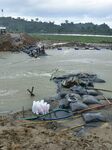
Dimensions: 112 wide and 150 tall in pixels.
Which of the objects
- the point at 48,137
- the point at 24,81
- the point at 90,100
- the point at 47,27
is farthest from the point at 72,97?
the point at 47,27

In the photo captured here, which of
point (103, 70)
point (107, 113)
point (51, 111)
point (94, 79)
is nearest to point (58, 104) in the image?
point (51, 111)

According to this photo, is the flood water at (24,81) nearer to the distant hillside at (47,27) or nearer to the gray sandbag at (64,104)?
the gray sandbag at (64,104)

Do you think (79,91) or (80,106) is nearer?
(80,106)

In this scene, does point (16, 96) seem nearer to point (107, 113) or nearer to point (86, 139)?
point (107, 113)

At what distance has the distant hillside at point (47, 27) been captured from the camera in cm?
12975

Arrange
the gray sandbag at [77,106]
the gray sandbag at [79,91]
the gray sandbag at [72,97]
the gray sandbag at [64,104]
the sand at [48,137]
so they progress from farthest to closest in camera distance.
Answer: the gray sandbag at [79,91], the gray sandbag at [72,97], the gray sandbag at [64,104], the gray sandbag at [77,106], the sand at [48,137]

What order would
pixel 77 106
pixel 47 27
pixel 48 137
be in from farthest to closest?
pixel 47 27 → pixel 77 106 → pixel 48 137

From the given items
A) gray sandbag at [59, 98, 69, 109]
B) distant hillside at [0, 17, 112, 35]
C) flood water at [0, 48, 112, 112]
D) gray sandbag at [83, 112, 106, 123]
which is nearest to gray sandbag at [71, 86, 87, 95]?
flood water at [0, 48, 112, 112]

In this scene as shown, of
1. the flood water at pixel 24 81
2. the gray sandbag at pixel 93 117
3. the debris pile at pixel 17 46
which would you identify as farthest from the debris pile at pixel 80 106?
the debris pile at pixel 17 46

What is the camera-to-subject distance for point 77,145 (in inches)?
431

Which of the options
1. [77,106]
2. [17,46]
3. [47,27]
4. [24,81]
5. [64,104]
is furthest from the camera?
[47,27]

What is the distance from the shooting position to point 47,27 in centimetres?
14425

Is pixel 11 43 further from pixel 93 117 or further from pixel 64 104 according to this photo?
pixel 93 117

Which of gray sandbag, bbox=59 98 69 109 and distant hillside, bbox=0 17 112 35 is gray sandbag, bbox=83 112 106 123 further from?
distant hillside, bbox=0 17 112 35
